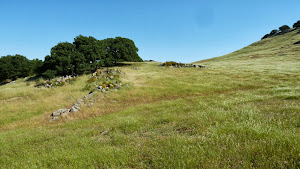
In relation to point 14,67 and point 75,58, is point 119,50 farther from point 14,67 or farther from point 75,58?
point 14,67

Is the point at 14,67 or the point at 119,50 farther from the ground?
the point at 119,50

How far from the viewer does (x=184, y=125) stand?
5949 mm

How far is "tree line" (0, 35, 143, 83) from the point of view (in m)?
33.6

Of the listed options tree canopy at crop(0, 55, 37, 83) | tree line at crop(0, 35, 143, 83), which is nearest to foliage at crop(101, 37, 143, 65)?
tree line at crop(0, 35, 143, 83)

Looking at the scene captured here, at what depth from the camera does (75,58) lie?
3403 centimetres

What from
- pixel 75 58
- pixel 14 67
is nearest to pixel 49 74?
pixel 75 58

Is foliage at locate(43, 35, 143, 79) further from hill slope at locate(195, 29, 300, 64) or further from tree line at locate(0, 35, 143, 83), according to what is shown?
hill slope at locate(195, 29, 300, 64)

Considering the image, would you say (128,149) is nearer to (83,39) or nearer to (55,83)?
(55,83)

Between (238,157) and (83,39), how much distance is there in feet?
153

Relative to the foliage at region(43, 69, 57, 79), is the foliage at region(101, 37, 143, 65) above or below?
above

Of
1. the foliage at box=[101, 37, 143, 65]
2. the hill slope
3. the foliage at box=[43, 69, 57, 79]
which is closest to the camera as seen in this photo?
the foliage at box=[43, 69, 57, 79]

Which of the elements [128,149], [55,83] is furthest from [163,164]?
[55,83]

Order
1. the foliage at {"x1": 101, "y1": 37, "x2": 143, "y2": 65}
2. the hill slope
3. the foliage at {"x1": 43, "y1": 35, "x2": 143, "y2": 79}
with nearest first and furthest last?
the foliage at {"x1": 43, "y1": 35, "x2": 143, "y2": 79}, the foliage at {"x1": 101, "y1": 37, "x2": 143, "y2": 65}, the hill slope

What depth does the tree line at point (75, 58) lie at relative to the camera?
3356 centimetres
